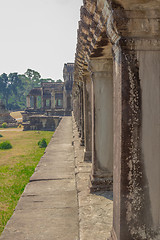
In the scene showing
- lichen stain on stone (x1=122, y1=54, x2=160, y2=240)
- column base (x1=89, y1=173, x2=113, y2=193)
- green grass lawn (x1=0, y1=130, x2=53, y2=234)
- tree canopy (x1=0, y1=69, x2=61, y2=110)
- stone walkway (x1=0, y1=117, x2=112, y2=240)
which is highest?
tree canopy (x1=0, y1=69, x2=61, y2=110)

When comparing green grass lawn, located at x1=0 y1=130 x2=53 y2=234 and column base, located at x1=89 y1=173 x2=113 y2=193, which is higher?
column base, located at x1=89 y1=173 x2=113 y2=193

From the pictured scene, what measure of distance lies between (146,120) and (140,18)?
2.93ft

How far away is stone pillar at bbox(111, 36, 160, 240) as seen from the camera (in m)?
1.89

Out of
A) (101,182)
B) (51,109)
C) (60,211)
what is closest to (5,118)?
(51,109)

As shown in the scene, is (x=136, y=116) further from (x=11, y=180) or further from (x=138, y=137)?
(x=11, y=180)

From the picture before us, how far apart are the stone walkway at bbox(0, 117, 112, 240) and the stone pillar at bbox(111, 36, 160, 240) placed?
0.98m

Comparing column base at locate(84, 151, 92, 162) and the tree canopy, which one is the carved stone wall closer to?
column base at locate(84, 151, 92, 162)

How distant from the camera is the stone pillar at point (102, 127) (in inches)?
150

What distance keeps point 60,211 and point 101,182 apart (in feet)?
2.98

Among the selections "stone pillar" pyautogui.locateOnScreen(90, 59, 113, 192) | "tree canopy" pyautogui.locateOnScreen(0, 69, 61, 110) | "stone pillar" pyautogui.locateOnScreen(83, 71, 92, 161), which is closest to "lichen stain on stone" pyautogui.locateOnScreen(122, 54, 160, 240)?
"stone pillar" pyautogui.locateOnScreen(90, 59, 113, 192)

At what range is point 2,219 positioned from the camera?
506cm

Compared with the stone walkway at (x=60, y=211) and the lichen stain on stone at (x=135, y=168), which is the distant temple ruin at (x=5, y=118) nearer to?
the stone walkway at (x=60, y=211)

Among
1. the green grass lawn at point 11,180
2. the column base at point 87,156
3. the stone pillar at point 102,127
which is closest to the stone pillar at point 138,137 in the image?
the stone pillar at point 102,127

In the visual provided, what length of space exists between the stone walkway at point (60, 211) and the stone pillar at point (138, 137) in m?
0.98
